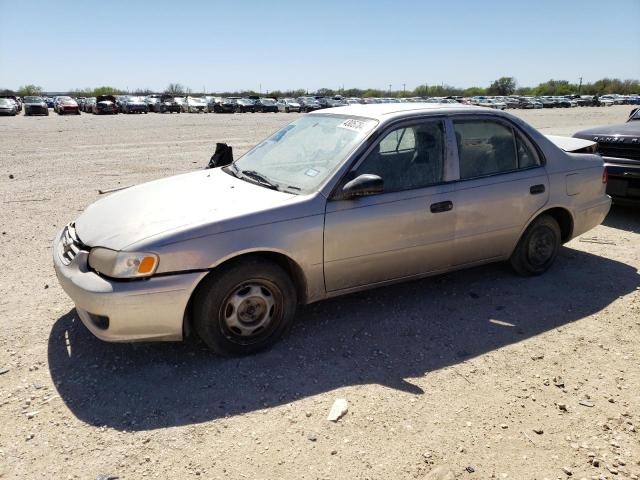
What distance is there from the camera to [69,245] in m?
3.56

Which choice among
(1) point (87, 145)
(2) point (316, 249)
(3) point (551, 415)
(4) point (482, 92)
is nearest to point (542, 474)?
(3) point (551, 415)

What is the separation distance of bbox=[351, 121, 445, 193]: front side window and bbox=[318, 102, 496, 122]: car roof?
0.13 m

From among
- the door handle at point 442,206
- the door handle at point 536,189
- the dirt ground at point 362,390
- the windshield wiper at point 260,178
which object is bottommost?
the dirt ground at point 362,390

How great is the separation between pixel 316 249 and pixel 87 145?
14527mm

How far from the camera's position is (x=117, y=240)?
320 cm

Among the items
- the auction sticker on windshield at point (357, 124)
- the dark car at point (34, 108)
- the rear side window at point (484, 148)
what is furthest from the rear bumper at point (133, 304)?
the dark car at point (34, 108)

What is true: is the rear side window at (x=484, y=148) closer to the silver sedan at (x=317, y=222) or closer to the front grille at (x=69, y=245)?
the silver sedan at (x=317, y=222)

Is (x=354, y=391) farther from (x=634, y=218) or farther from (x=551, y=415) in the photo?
(x=634, y=218)

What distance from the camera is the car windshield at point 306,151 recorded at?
3752 millimetres

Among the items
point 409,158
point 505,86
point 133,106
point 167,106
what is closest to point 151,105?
point 167,106

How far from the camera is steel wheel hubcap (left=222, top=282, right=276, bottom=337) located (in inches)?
132

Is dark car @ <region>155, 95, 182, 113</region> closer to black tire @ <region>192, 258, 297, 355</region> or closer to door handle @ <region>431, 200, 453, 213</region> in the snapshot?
door handle @ <region>431, 200, 453, 213</region>

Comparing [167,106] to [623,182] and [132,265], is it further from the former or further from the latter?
[132,265]

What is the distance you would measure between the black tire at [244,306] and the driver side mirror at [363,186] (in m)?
0.72
